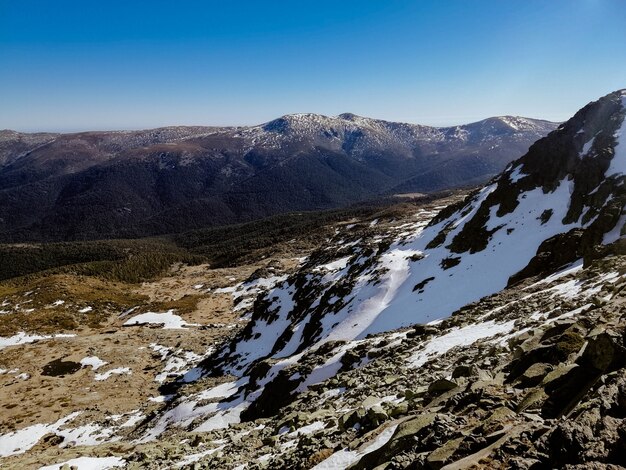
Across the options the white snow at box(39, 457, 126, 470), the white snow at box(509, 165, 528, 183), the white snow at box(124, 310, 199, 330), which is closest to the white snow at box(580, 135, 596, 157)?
the white snow at box(509, 165, 528, 183)

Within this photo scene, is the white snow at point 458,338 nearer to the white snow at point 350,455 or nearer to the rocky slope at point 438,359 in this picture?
the rocky slope at point 438,359

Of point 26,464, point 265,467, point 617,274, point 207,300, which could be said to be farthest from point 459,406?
point 207,300

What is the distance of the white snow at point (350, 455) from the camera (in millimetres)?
13305

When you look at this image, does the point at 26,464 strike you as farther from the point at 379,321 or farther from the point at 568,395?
the point at 568,395

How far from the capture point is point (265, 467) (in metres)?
16.7

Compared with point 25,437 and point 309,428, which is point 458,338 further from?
point 25,437

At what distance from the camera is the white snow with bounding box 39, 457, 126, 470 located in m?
29.3

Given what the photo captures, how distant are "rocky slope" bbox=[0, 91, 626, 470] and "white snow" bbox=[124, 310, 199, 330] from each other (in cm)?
2818

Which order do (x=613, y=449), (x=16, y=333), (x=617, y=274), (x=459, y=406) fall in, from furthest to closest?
(x=16, y=333) < (x=617, y=274) < (x=459, y=406) < (x=613, y=449)

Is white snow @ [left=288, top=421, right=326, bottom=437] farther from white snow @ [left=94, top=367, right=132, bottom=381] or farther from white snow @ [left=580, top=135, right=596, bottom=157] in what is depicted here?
white snow @ [left=94, top=367, right=132, bottom=381]

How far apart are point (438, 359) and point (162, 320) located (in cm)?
12465

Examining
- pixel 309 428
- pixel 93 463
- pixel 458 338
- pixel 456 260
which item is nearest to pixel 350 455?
pixel 309 428

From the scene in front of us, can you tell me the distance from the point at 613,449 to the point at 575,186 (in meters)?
52.9

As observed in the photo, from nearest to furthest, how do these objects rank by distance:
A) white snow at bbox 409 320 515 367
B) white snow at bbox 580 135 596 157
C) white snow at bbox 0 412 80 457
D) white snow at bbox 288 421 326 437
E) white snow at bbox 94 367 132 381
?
white snow at bbox 288 421 326 437 < white snow at bbox 409 320 515 367 < white snow at bbox 580 135 596 157 < white snow at bbox 0 412 80 457 < white snow at bbox 94 367 132 381
